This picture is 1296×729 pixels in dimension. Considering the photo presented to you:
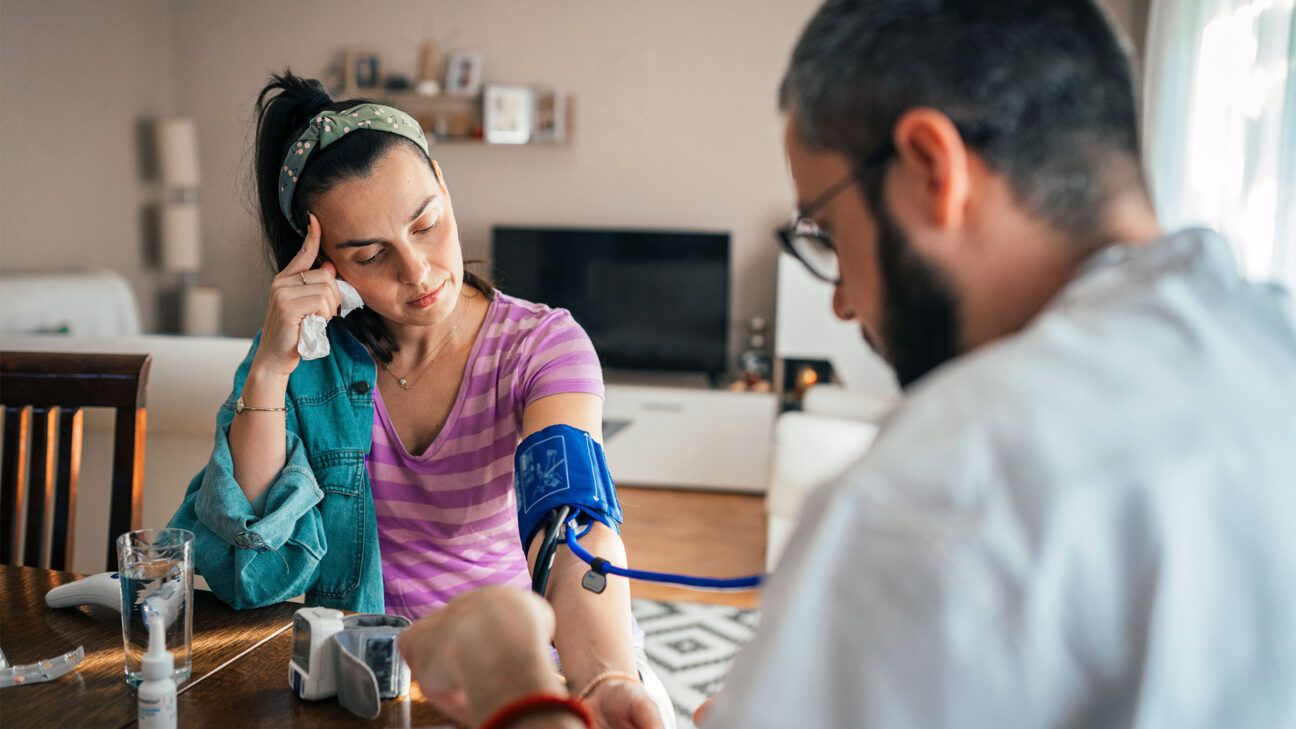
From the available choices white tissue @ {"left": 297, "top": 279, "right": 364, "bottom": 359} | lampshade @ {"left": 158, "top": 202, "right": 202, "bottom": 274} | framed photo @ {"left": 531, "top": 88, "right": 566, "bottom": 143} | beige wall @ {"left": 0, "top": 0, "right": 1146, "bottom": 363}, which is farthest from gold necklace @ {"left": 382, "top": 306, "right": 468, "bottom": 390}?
lampshade @ {"left": 158, "top": 202, "right": 202, "bottom": 274}

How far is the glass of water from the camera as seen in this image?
910mm

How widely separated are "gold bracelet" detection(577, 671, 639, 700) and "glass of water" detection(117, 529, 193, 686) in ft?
1.22

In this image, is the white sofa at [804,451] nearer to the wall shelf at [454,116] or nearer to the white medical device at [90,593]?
the white medical device at [90,593]

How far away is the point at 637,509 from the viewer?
436 centimetres

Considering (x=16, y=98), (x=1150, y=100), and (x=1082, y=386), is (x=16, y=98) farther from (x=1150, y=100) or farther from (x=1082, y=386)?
(x=1082, y=386)

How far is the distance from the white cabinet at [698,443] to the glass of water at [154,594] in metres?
3.67

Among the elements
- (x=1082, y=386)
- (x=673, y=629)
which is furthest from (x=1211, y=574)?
(x=673, y=629)

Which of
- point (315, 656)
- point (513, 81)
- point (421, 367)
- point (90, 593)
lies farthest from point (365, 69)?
point (315, 656)

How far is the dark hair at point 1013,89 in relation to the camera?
21.1 inches

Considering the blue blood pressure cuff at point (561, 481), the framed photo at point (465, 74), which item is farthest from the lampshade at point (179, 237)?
the blue blood pressure cuff at point (561, 481)

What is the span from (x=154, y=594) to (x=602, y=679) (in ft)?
1.37

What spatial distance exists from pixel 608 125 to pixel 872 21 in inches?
189

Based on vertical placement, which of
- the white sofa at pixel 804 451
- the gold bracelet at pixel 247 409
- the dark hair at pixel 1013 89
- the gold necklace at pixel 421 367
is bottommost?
the white sofa at pixel 804 451

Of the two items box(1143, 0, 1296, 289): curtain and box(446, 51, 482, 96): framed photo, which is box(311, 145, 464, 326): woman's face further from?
Answer: box(446, 51, 482, 96): framed photo
